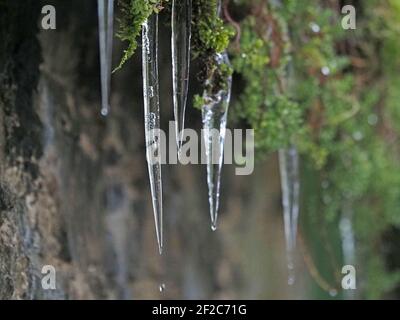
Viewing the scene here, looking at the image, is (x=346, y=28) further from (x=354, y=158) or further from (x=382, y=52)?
(x=354, y=158)

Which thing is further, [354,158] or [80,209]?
[354,158]

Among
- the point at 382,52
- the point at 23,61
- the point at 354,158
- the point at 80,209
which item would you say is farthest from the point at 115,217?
the point at 382,52

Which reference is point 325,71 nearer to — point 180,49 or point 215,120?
point 215,120

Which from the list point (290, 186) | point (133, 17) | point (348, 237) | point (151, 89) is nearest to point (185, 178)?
point (290, 186)

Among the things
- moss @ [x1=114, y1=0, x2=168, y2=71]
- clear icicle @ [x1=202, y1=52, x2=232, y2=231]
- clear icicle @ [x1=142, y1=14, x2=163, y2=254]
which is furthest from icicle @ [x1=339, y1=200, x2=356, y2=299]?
moss @ [x1=114, y1=0, x2=168, y2=71]

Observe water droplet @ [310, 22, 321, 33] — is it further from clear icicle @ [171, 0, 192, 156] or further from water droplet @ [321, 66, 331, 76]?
clear icicle @ [171, 0, 192, 156]

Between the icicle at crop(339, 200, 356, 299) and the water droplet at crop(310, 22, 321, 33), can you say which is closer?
the water droplet at crop(310, 22, 321, 33)
